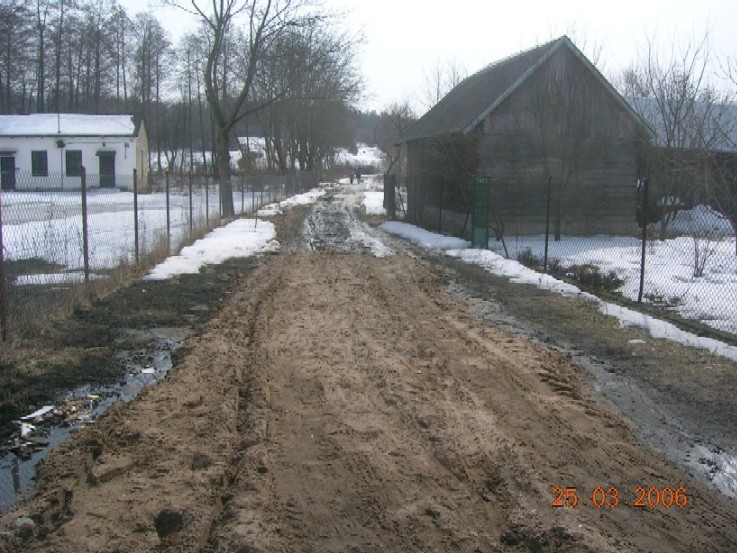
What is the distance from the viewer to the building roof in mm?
47312

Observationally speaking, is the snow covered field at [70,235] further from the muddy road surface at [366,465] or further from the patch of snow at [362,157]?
the patch of snow at [362,157]

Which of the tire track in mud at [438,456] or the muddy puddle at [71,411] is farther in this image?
the muddy puddle at [71,411]

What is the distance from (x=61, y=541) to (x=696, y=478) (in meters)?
3.89

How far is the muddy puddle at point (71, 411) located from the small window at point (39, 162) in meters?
43.8

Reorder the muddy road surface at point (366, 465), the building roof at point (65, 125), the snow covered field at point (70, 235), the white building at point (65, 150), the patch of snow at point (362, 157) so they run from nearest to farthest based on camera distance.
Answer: the muddy road surface at point (366, 465) < the snow covered field at point (70, 235) < the white building at point (65, 150) < the building roof at point (65, 125) < the patch of snow at point (362, 157)

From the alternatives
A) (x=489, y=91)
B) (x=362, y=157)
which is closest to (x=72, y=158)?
(x=489, y=91)

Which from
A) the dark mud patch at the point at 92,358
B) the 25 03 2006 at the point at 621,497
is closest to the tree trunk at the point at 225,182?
the dark mud patch at the point at 92,358

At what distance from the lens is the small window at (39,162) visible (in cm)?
4712

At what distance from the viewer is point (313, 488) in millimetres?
4211

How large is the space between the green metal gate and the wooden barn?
1.84 meters

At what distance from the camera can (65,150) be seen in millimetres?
47500

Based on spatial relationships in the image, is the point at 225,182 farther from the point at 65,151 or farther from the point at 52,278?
the point at 65,151

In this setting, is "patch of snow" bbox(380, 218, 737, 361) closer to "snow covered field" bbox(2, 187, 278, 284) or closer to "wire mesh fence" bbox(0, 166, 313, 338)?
"wire mesh fence" bbox(0, 166, 313, 338)

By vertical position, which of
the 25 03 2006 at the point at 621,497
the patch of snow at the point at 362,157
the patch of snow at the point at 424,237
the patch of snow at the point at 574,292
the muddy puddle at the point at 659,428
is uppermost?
the patch of snow at the point at 362,157
